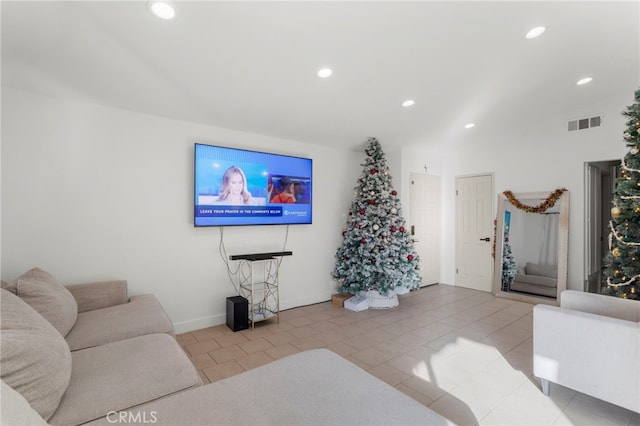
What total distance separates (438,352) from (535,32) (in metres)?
2.97

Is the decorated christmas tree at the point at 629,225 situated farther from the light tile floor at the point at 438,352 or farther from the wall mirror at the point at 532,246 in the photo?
the wall mirror at the point at 532,246

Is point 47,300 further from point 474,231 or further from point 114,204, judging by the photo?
point 474,231

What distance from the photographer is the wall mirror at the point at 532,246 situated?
174 inches

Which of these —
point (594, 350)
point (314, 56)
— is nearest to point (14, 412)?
point (314, 56)

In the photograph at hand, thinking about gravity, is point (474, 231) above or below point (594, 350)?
above

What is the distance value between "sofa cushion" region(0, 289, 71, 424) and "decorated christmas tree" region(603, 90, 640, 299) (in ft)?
13.2

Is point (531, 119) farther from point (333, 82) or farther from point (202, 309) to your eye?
point (202, 309)

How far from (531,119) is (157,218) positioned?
529cm

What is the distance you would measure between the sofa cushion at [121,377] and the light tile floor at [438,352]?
84cm

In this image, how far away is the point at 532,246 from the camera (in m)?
4.77

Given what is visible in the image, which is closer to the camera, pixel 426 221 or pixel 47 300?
pixel 47 300

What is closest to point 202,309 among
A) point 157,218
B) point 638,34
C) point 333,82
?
point 157,218

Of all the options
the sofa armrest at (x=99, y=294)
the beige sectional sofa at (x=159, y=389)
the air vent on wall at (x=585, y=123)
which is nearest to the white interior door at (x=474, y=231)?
the air vent on wall at (x=585, y=123)

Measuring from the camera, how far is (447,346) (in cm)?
305
